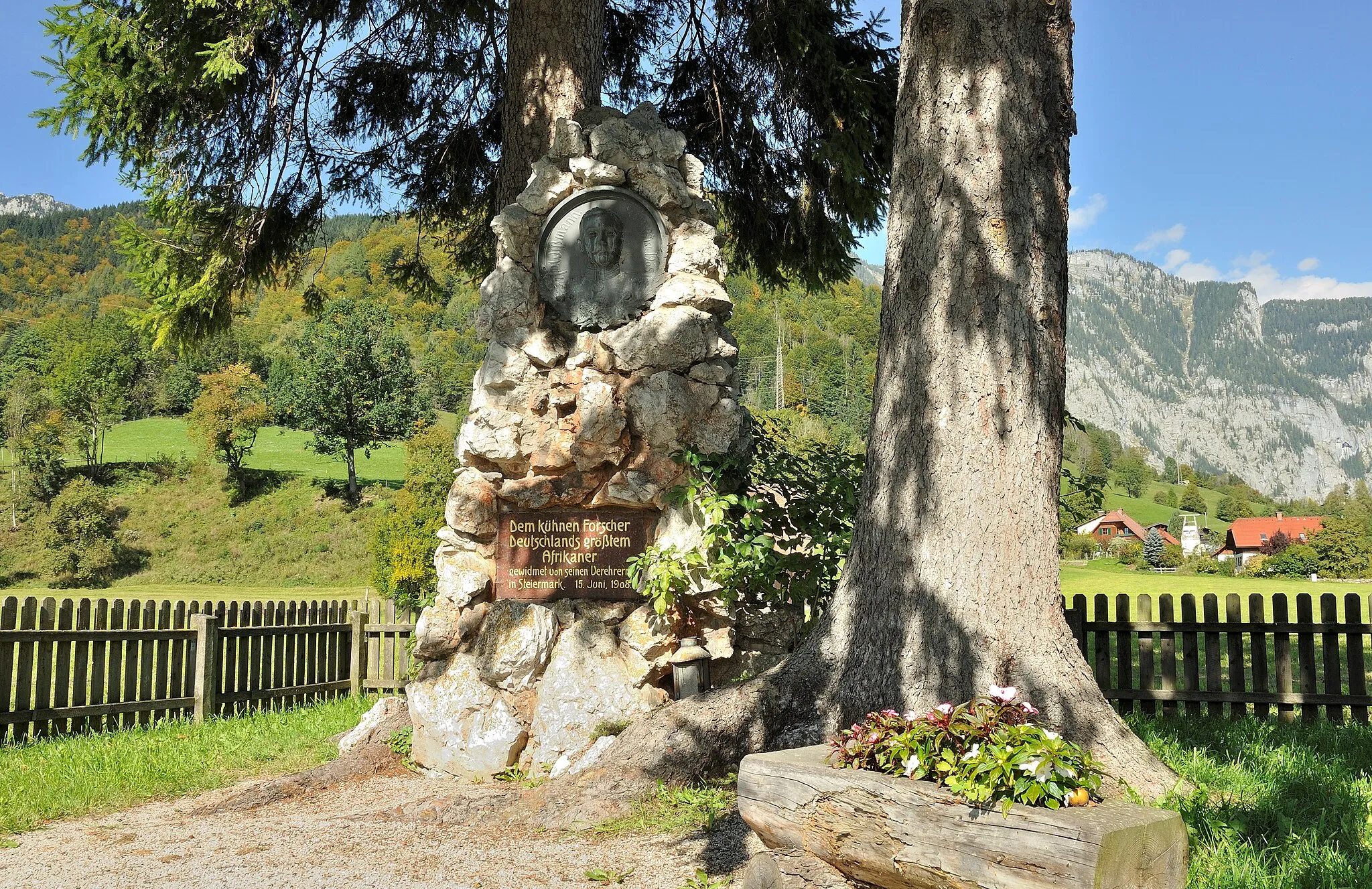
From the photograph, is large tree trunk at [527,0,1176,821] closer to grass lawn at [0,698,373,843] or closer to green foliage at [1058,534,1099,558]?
grass lawn at [0,698,373,843]

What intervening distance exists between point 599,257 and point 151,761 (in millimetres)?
5057

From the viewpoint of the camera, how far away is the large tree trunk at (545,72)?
8.20m

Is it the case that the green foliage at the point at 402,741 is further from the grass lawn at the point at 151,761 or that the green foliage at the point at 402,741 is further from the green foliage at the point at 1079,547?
the green foliage at the point at 1079,547

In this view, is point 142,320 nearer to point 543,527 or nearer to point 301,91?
point 301,91

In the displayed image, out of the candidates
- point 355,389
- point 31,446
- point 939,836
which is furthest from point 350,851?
point 31,446

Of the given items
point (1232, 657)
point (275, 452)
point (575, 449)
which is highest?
Answer: point (275, 452)

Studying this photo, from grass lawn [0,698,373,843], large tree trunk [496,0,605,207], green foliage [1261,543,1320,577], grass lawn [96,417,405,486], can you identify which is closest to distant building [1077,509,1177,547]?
green foliage [1261,543,1320,577]

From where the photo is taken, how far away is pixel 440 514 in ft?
74.6

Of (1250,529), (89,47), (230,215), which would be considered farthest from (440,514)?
(1250,529)

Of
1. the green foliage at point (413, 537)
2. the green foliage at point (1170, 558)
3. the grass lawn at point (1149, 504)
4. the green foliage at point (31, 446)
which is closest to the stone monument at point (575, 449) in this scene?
the green foliage at point (413, 537)

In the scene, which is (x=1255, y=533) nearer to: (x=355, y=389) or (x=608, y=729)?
(x=355, y=389)

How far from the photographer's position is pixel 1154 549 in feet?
155

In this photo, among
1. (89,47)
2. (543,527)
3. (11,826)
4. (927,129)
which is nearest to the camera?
(927,129)

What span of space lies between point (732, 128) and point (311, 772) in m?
7.46
